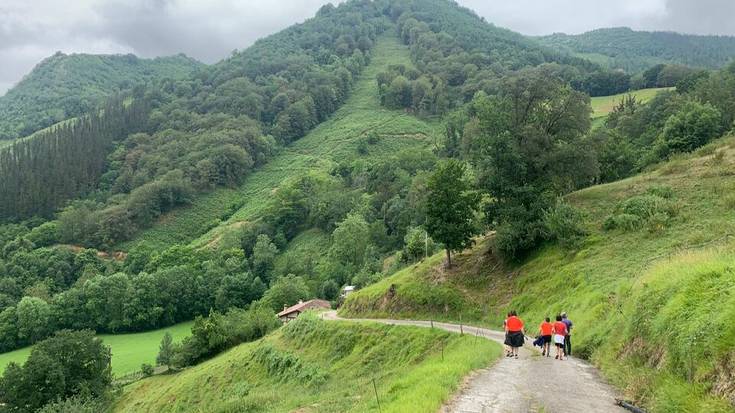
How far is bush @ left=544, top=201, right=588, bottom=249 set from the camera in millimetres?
35406

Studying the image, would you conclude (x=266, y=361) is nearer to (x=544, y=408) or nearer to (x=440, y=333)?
(x=440, y=333)

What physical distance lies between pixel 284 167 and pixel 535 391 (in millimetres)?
158619

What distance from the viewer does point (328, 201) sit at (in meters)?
121

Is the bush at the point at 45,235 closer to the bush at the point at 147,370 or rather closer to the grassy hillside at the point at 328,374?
the bush at the point at 147,370

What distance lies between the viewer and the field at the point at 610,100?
5418 inches

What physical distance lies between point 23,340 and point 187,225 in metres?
52.8

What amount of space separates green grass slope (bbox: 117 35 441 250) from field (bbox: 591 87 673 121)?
4928 cm

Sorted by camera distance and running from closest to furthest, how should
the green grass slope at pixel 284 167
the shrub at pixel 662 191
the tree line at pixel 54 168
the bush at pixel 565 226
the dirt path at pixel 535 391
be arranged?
the dirt path at pixel 535 391 < the bush at pixel 565 226 < the shrub at pixel 662 191 < the green grass slope at pixel 284 167 < the tree line at pixel 54 168

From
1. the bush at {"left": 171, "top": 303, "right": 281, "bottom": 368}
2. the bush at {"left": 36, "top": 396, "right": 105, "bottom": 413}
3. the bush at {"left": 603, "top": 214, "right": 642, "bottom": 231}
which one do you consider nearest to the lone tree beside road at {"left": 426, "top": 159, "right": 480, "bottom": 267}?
the bush at {"left": 603, "top": 214, "right": 642, "bottom": 231}

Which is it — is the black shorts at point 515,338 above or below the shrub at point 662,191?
below

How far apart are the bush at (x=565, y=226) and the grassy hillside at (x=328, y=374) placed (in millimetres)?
12316

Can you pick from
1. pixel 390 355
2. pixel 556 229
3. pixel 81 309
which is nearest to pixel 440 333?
pixel 390 355

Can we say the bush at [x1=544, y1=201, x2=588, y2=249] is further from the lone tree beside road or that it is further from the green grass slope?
the green grass slope

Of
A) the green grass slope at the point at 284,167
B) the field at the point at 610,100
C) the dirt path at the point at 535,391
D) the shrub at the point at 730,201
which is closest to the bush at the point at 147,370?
the dirt path at the point at 535,391
